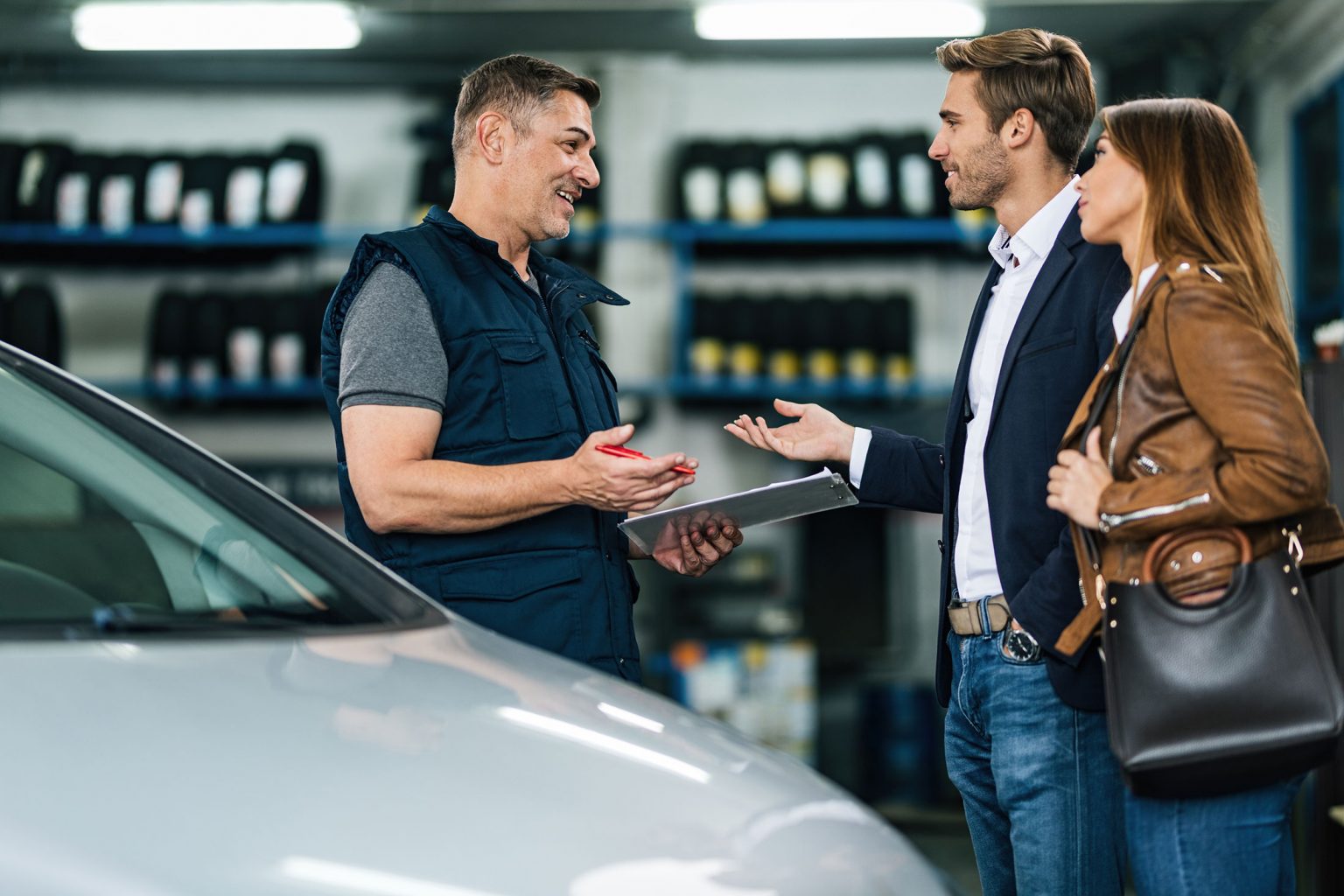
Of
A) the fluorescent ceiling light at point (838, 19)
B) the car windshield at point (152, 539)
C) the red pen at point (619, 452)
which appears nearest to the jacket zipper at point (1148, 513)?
the red pen at point (619, 452)

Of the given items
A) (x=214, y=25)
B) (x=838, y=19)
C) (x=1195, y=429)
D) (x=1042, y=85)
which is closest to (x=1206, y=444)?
(x=1195, y=429)

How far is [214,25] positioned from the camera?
495 cm

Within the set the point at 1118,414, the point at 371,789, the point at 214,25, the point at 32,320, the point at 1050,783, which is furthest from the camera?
the point at 32,320

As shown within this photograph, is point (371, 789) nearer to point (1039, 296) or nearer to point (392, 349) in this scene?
point (392, 349)

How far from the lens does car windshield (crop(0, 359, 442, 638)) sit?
1238mm

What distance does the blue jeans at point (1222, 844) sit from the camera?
1.30m

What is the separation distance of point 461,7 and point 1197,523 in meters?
4.14

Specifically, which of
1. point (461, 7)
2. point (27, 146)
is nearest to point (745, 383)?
point (461, 7)

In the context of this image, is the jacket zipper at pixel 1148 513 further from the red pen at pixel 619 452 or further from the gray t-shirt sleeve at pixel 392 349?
the gray t-shirt sleeve at pixel 392 349

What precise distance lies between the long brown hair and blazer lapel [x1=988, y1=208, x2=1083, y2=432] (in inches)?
8.6

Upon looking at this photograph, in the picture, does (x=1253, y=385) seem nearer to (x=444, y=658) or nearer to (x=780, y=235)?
(x=444, y=658)

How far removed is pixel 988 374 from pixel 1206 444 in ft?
1.35

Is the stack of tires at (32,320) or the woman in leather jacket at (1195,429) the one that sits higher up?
the stack of tires at (32,320)

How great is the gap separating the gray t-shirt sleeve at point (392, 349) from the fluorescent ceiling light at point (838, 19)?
347 centimetres
